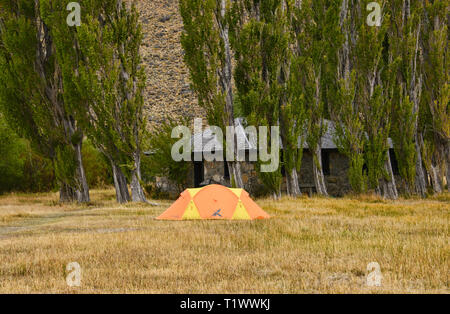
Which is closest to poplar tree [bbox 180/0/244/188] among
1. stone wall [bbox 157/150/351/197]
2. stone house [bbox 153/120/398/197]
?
stone house [bbox 153/120/398/197]

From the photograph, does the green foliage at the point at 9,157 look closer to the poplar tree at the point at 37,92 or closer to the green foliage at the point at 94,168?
the green foliage at the point at 94,168

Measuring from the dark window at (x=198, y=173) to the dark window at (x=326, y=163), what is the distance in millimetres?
6398

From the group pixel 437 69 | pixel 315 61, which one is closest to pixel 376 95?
pixel 437 69

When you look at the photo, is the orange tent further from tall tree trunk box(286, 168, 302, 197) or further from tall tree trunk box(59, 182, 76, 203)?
tall tree trunk box(59, 182, 76, 203)

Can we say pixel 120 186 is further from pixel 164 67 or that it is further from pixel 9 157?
pixel 164 67

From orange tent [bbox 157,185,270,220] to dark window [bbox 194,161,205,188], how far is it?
34.3ft

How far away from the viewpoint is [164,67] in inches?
3007

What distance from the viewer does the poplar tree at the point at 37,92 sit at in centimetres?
2162

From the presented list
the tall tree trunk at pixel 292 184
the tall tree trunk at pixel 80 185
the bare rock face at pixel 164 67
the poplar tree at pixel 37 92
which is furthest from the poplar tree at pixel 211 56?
the bare rock face at pixel 164 67

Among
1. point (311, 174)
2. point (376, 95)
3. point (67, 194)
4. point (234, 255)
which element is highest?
point (376, 95)

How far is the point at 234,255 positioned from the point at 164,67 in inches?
2790

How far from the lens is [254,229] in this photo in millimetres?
11305

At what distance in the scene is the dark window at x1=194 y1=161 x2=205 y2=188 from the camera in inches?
976
